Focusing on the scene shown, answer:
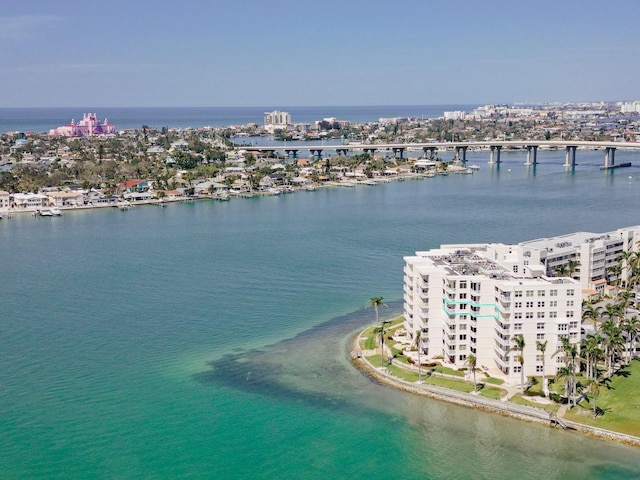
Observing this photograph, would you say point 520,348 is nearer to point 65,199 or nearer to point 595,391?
point 595,391

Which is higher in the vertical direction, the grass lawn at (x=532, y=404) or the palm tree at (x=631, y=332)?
the palm tree at (x=631, y=332)

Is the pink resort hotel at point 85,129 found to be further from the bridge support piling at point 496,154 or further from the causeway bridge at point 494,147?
the bridge support piling at point 496,154

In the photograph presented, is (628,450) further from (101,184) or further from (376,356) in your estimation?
(101,184)

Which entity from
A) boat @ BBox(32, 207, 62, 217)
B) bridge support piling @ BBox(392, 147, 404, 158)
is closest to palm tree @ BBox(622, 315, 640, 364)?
boat @ BBox(32, 207, 62, 217)

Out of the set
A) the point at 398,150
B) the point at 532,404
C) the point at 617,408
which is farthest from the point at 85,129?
the point at 617,408

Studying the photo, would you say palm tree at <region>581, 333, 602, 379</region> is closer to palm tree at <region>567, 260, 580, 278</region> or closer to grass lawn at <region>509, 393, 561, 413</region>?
grass lawn at <region>509, 393, 561, 413</region>

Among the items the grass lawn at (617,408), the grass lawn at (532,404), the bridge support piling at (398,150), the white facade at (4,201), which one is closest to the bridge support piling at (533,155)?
the bridge support piling at (398,150)
